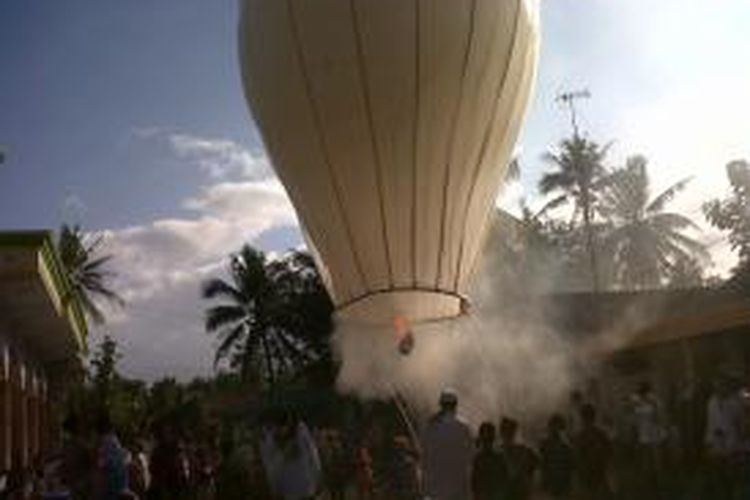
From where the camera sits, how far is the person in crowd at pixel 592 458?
13.0 m

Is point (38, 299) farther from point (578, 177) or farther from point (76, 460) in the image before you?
point (578, 177)

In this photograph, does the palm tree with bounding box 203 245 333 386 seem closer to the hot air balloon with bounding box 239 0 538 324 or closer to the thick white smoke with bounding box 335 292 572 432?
the thick white smoke with bounding box 335 292 572 432

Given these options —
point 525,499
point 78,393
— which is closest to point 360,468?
point 525,499

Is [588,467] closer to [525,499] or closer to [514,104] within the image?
[525,499]

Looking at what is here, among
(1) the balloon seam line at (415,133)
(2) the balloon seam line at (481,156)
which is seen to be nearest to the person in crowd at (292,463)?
(1) the balloon seam line at (415,133)

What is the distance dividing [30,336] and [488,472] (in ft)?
60.2

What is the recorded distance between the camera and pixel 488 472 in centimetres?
1015

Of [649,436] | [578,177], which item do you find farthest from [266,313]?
[649,436]

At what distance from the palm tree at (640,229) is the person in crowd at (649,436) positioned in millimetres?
37809

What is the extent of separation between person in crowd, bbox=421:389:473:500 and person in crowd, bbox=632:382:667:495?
24.4 ft

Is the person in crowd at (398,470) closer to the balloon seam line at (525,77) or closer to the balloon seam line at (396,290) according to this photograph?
the balloon seam line at (396,290)

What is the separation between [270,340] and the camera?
5603 cm

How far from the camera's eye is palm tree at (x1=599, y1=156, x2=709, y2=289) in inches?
2172

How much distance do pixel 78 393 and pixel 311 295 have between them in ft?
35.3
